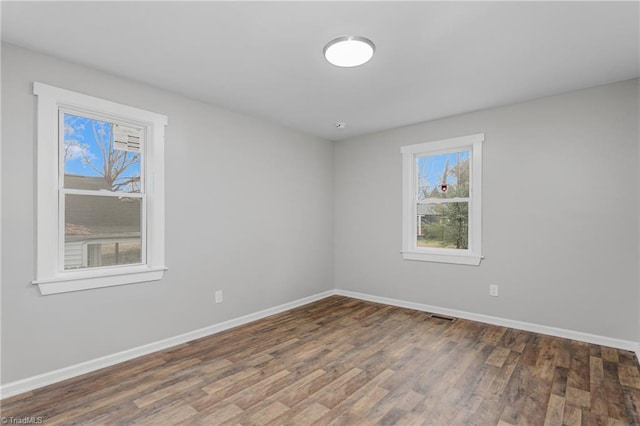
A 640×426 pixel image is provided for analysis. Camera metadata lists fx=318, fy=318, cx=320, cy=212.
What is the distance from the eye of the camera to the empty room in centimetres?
212

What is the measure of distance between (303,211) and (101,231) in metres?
2.55

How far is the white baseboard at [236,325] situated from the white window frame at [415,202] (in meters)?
0.67

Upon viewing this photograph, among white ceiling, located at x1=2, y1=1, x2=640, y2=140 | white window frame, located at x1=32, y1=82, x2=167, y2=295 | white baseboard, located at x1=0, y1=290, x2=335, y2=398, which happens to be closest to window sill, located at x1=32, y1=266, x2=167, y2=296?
white window frame, located at x1=32, y1=82, x2=167, y2=295

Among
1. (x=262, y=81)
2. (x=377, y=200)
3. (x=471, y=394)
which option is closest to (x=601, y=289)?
(x=471, y=394)

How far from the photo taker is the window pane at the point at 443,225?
13.4 ft

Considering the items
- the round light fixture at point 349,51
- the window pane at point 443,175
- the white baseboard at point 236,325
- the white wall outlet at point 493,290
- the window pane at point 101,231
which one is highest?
the round light fixture at point 349,51

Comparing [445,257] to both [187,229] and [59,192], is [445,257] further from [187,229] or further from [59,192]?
[59,192]

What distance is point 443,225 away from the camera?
425 cm

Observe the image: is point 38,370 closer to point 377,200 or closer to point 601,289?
point 377,200

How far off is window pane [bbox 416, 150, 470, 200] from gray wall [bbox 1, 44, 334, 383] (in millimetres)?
1491

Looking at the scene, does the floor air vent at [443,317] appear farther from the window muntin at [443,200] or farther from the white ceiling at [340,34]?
the white ceiling at [340,34]

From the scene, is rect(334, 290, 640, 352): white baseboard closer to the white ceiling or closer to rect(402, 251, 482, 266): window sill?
rect(402, 251, 482, 266): window sill

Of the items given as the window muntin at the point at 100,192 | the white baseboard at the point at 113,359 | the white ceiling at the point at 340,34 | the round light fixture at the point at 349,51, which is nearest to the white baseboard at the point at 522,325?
the white baseboard at the point at 113,359

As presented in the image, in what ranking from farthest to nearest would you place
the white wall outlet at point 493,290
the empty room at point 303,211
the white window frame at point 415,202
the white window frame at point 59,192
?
the white window frame at point 415,202 → the white wall outlet at point 493,290 → the white window frame at point 59,192 → the empty room at point 303,211
